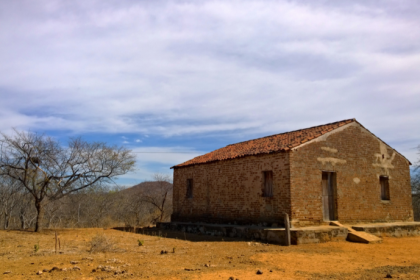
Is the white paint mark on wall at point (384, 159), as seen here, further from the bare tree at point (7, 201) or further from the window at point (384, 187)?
the bare tree at point (7, 201)

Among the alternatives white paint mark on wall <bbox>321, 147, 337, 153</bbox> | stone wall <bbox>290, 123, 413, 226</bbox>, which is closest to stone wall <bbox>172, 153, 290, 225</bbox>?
stone wall <bbox>290, 123, 413, 226</bbox>

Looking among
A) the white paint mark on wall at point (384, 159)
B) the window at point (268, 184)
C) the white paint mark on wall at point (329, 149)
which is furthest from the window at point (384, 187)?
the window at point (268, 184)

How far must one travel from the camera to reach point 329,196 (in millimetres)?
14625

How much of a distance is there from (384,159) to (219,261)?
1161cm

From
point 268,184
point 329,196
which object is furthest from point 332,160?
point 268,184

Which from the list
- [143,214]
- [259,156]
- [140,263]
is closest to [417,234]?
[259,156]

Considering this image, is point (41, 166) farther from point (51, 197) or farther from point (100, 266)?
point (100, 266)

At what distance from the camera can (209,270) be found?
782 centimetres

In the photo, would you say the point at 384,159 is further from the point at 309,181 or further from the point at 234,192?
the point at 234,192

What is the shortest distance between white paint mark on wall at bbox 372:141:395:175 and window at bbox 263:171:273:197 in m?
5.59

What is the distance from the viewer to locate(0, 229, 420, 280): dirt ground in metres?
7.35

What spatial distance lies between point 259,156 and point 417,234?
8.04m

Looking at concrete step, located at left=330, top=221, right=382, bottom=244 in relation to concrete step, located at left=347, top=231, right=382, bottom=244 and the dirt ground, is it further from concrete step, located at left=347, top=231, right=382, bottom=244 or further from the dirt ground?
the dirt ground

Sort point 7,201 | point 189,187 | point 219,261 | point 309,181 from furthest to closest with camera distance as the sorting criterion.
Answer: point 7,201 < point 189,187 < point 309,181 < point 219,261
